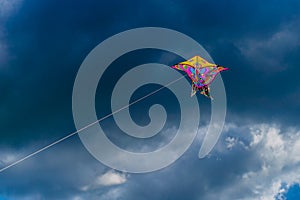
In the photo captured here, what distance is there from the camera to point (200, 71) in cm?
7950

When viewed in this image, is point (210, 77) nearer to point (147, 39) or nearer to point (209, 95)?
point (209, 95)

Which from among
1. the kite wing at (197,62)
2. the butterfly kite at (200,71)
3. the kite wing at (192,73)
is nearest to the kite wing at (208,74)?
the butterfly kite at (200,71)

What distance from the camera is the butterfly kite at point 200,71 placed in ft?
259

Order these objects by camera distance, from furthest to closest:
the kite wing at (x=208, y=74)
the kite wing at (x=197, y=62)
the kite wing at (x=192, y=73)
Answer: the kite wing at (x=192, y=73) → the kite wing at (x=208, y=74) → the kite wing at (x=197, y=62)

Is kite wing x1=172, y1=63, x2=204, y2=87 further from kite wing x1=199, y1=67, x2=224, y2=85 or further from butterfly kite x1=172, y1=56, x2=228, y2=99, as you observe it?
kite wing x1=199, y1=67, x2=224, y2=85

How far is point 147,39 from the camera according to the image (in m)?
86.3

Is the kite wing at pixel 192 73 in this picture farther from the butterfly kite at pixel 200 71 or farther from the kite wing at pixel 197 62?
the kite wing at pixel 197 62

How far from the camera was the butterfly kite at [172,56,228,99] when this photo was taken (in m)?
78.8

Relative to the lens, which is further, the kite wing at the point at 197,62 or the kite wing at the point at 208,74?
the kite wing at the point at 208,74

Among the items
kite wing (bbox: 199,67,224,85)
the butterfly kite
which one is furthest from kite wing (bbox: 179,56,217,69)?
kite wing (bbox: 199,67,224,85)

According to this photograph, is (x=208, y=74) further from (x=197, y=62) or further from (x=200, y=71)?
(x=197, y=62)

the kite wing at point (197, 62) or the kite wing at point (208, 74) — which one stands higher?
the kite wing at point (197, 62)

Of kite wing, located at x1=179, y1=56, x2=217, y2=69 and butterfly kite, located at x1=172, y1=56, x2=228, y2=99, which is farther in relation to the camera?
butterfly kite, located at x1=172, y1=56, x2=228, y2=99

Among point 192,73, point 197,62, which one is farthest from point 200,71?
point 197,62
